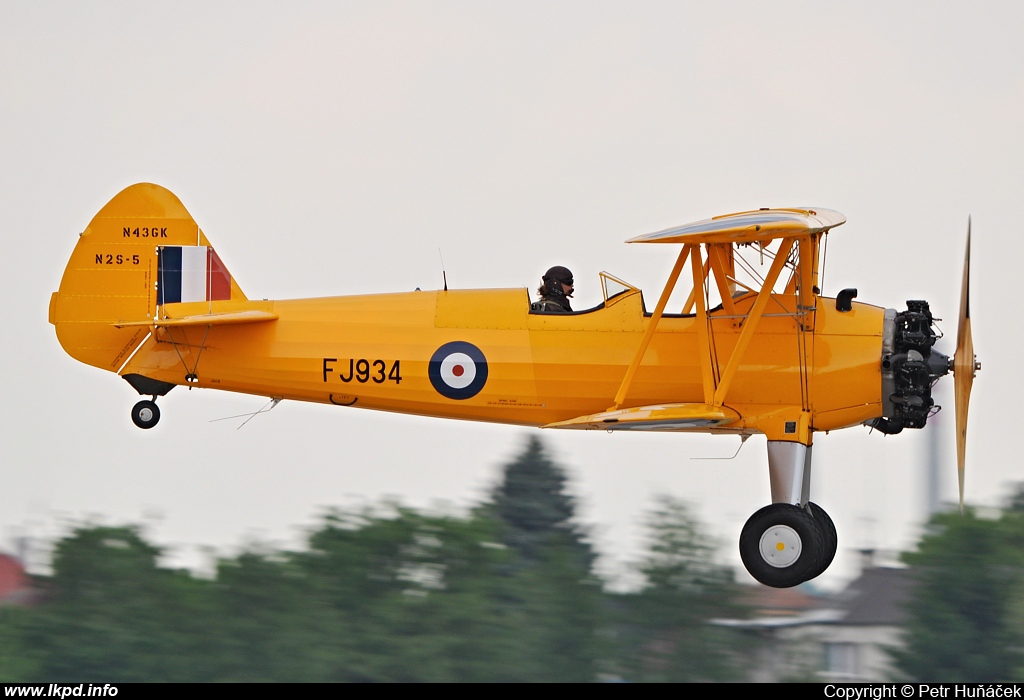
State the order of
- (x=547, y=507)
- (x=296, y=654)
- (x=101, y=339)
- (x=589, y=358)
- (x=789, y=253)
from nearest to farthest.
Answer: (x=789, y=253), (x=589, y=358), (x=101, y=339), (x=296, y=654), (x=547, y=507)

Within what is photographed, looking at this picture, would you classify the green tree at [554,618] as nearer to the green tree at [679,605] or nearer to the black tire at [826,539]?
the green tree at [679,605]

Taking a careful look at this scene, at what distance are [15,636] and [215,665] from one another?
4596 millimetres

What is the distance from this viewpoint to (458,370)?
12.3m

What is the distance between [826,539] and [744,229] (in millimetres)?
2699

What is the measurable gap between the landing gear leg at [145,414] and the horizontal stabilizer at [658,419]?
12.7ft

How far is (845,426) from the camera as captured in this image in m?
11.7

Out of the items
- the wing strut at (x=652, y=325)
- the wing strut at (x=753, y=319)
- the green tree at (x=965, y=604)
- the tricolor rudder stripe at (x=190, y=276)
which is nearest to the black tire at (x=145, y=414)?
the tricolor rudder stripe at (x=190, y=276)

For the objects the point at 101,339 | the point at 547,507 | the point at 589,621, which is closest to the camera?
the point at 101,339

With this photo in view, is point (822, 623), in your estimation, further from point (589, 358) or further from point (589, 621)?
point (589, 358)

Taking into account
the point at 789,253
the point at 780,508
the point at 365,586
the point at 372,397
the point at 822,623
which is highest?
the point at 789,253

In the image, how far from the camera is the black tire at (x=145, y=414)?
12734 millimetres

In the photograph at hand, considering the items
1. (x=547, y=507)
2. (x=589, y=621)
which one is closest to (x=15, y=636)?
(x=589, y=621)

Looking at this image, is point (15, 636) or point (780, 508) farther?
point (15, 636)

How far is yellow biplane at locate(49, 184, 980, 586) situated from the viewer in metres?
11.3
